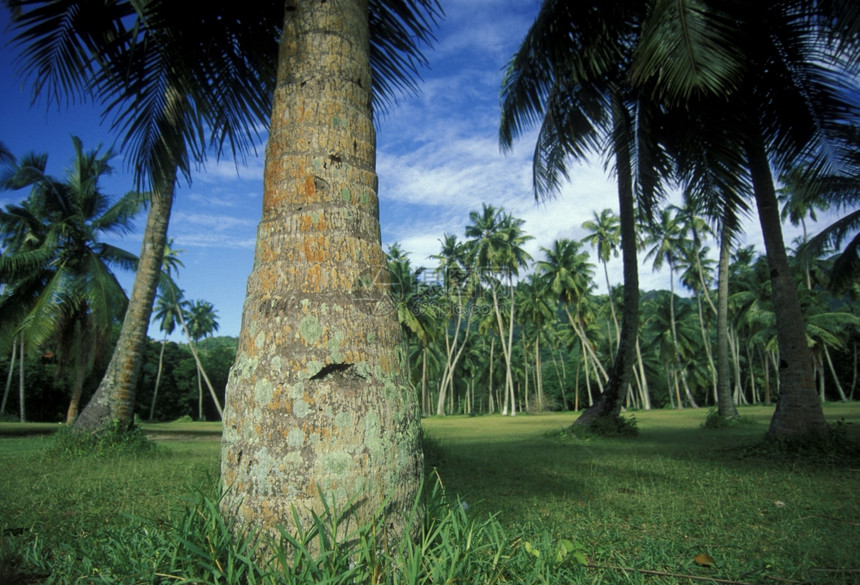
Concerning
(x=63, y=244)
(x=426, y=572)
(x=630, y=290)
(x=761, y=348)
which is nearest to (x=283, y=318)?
(x=426, y=572)

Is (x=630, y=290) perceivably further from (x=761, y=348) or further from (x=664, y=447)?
(x=761, y=348)

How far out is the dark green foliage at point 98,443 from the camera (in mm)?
7727

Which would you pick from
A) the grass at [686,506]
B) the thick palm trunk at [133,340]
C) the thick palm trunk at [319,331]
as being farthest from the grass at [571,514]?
the thick palm trunk at [133,340]

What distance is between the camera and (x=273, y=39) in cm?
445

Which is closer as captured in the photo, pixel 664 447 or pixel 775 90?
pixel 775 90

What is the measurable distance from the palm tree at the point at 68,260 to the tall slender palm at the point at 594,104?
1212 centimetres

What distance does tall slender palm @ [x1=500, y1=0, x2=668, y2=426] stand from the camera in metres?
8.01

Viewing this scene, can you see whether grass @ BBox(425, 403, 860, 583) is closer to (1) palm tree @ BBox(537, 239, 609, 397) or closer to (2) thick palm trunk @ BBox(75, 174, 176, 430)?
(2) thick palm trunk @ BBox(75, 174, 176, 430)

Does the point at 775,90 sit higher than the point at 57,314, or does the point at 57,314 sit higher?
the point at 775,90

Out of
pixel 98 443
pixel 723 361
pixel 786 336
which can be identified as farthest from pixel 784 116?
pixel 98 443

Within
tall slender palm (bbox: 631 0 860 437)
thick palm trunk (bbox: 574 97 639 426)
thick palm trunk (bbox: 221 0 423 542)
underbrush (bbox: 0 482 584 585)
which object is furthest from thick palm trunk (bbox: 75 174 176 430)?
thick palm trunk (bbox: 574 97 639 426)

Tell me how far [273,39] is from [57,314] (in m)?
15.3

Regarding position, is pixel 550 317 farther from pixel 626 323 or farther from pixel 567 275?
pixel 626 323

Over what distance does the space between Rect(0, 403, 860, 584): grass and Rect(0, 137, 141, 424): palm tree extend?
9.34 metres
